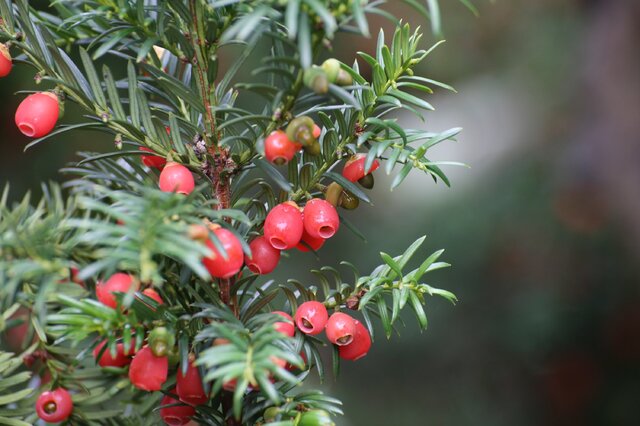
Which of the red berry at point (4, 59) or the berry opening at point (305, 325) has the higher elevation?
the red berry at point (4, 59)

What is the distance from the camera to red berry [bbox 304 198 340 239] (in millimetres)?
505

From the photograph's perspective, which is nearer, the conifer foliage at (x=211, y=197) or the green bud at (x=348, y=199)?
the conifer foliage at (x=211, y=197)

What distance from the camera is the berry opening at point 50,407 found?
0.59 meters

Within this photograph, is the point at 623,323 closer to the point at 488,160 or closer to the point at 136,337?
the point at 488,160

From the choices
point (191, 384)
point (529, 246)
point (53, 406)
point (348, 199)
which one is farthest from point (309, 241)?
point (529, 246)

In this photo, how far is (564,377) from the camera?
5.89 ft

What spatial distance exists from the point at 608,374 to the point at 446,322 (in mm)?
456

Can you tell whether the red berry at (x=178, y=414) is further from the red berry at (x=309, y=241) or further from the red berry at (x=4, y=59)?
the red berry at (x=4, y=59)

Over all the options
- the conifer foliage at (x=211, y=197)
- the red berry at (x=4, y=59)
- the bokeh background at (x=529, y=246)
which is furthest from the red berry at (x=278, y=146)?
the bokeh background at (x=529, y=246)

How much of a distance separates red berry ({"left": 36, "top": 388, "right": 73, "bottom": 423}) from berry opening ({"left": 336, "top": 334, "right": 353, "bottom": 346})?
263mm

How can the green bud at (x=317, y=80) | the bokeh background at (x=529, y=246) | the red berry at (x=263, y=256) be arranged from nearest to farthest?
the green bud at (x=317, y=80)
the red berry at (x=263, y=256)
the bokeh background at (x=529, y=246)

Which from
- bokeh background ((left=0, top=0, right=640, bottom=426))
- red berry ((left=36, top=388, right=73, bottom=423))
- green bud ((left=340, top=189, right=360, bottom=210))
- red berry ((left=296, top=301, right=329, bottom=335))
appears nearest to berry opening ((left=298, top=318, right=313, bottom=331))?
red berry ((left=296, top=301, right=329, bottom=335))

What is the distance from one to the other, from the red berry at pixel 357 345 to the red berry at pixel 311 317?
3 cm

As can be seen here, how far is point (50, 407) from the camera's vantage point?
0.59m
